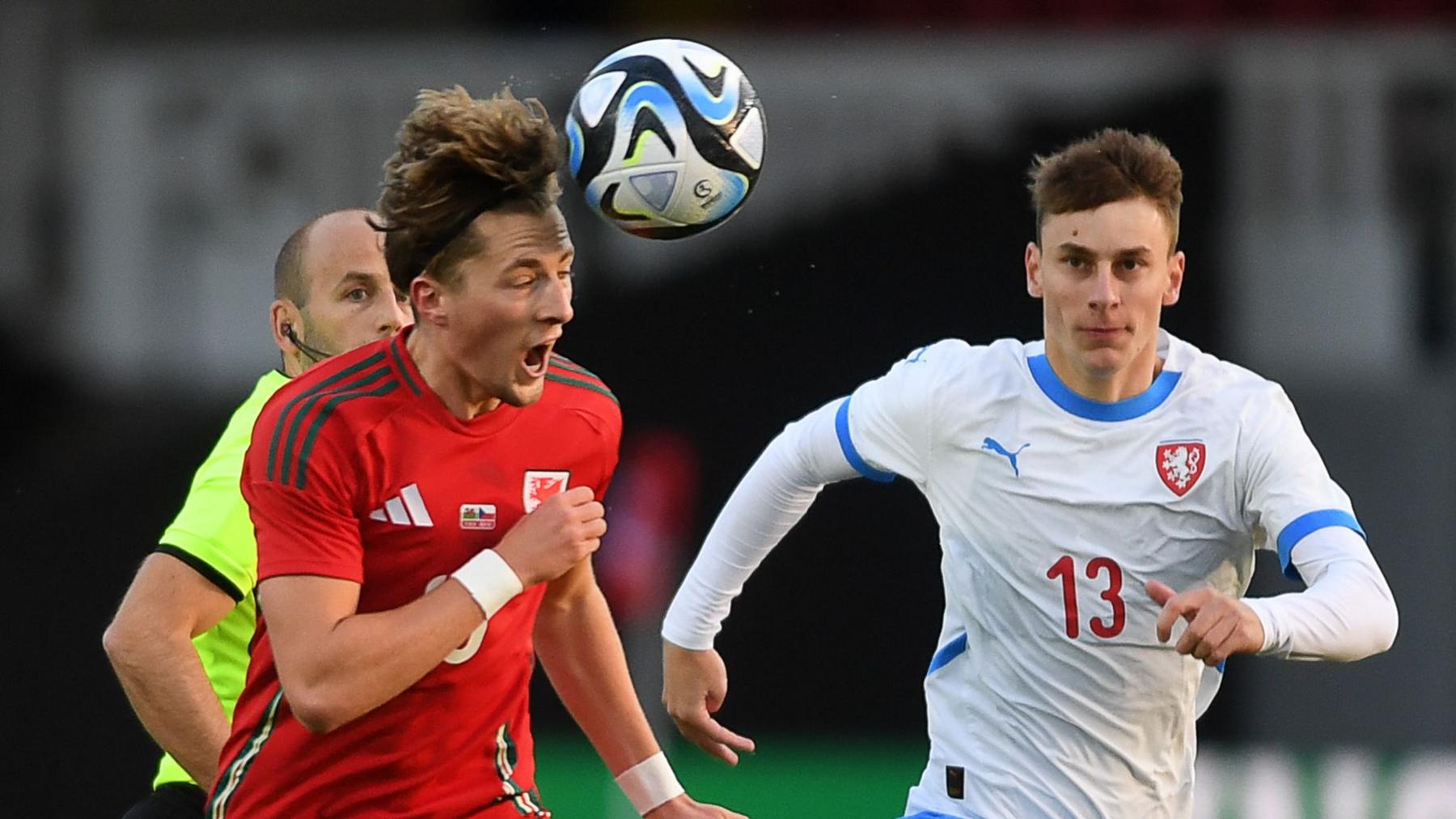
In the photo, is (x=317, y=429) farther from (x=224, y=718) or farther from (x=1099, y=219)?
(x=1099, y=219)

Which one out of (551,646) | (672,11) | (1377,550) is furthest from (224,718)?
(672,11)

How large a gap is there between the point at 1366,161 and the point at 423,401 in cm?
790

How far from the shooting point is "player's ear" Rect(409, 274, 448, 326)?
15.1ft

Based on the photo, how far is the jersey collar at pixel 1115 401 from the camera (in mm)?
5109

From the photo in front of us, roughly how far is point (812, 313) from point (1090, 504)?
605cm

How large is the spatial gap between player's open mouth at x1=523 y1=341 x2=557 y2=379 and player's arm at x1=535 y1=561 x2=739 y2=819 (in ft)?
1.89

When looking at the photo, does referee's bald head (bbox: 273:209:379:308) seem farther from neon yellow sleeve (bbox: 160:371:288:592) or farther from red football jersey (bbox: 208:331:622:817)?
red football jersey (bbox: 208:331:622:817)

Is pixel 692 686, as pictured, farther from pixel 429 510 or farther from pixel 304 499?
pixel 304 499

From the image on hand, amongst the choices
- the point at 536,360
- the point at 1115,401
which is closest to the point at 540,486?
the point at 536,360

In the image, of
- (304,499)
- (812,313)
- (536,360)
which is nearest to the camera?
(304,499)

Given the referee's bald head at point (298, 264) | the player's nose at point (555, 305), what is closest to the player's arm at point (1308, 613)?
the player's nose at point (555, 305)

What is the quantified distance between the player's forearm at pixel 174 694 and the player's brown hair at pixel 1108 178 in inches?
81.7

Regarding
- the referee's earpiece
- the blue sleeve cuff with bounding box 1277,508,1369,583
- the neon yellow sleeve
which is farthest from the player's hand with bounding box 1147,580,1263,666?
the referee's earpiece

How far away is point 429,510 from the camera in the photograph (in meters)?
4.54
